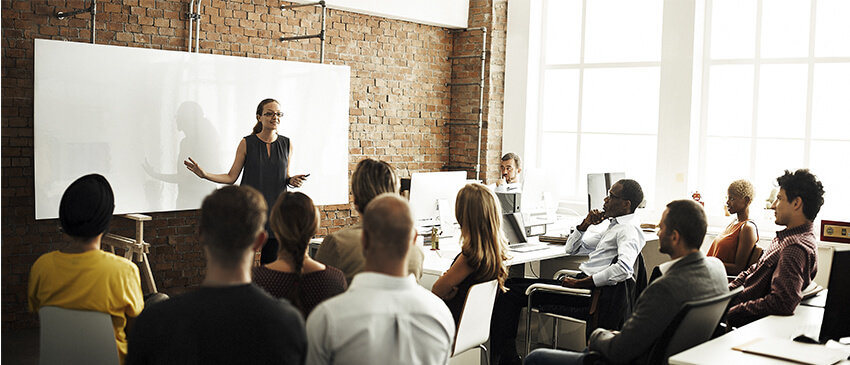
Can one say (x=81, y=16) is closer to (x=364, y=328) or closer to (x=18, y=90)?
(x=18, y=90)

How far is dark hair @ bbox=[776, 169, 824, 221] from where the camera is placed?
3.87m

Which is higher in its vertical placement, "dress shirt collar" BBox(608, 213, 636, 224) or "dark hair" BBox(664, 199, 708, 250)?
"dark hair" BBox(664, 199, 708, 250)

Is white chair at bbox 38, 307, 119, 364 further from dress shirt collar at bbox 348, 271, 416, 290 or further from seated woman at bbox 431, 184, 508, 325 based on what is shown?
seated woman at bbox 431, 184, 508, 325

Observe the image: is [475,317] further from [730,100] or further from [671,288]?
[730,100]

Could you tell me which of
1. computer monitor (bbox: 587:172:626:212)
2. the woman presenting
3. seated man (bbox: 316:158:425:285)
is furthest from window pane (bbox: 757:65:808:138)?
seated man (bbox: 316:158:425:285)

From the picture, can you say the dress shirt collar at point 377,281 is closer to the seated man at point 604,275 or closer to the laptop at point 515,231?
the seated man at point 604,275

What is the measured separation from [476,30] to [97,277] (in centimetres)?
680

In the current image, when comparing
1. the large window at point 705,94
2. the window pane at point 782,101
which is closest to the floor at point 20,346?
the large window at point 705,94

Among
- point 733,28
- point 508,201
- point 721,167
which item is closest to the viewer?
point 508,201

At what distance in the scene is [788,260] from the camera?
3787mm

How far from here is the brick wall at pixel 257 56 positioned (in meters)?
5.62

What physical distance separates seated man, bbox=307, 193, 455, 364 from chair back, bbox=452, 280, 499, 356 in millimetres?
1386

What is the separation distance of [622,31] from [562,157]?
5.12 feet

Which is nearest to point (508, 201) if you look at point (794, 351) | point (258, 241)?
point (794, 351)
